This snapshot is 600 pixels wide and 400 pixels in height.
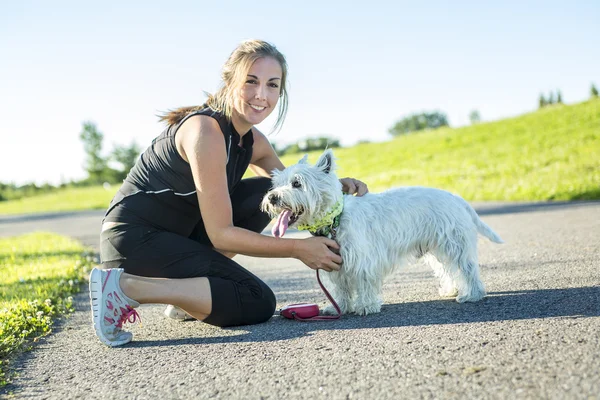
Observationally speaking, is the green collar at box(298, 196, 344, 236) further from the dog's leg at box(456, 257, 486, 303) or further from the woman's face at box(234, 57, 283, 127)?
the dog's leg at box(456, 257, 486, 303)

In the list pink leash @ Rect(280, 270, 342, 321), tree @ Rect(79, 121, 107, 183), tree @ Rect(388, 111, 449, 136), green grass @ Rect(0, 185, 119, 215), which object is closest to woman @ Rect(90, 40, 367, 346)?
pink leash @ Rect(280, 270, 342, 321)

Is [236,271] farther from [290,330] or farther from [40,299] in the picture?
[40,299]

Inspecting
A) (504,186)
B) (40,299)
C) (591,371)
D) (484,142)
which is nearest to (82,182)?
(484,142)

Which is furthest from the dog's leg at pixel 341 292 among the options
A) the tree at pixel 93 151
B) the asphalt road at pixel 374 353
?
the tree at pixel 93 151

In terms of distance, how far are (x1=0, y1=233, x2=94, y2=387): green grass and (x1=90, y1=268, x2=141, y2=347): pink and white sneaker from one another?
0.64 metres

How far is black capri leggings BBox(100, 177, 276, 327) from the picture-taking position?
445 centimetres

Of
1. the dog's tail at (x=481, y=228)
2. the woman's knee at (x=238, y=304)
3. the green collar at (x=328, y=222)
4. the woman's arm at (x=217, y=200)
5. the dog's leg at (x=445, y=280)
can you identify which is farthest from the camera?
the dog's tail at (x=481, y=228)

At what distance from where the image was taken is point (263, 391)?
2.91m

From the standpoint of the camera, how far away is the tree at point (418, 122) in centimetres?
14888

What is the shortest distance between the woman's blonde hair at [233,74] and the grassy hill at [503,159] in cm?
1171

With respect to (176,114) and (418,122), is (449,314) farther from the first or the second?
(418,122)

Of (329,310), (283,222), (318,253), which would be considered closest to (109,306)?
(283,222)

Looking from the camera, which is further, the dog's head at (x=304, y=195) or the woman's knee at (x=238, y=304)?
the dog's head at (x=304, y=195)

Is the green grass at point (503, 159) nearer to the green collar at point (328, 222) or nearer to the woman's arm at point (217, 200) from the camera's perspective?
the green collar at point (328, 222)
